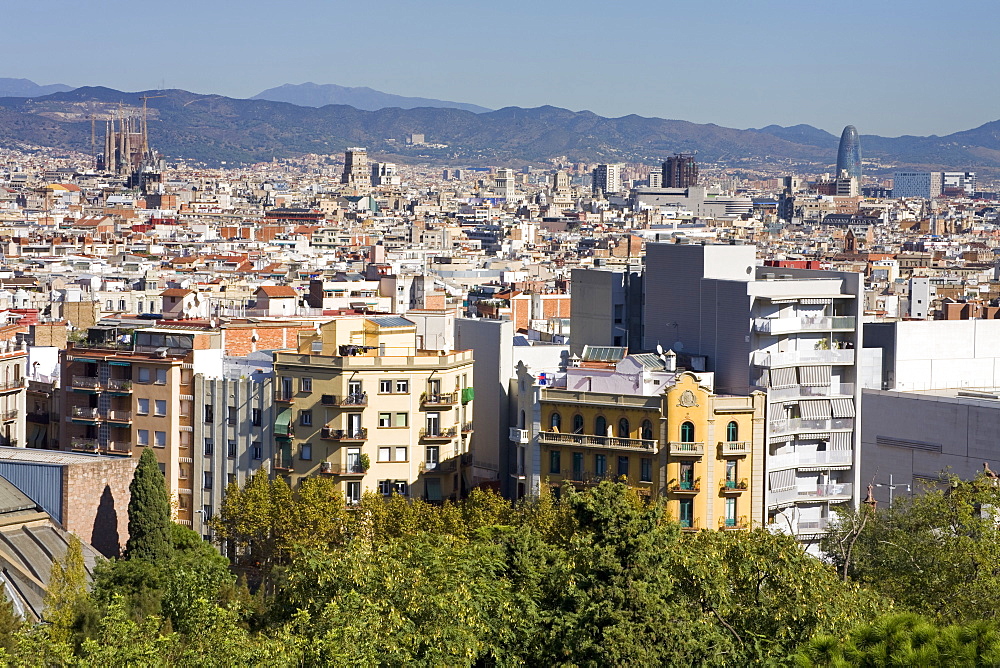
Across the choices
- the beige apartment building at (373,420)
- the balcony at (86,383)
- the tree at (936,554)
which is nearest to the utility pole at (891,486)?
the tree at (936,554)

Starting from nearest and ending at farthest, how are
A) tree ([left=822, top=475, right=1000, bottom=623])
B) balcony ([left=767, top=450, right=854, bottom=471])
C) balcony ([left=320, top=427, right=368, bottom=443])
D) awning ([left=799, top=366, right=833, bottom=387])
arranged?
tree ([left=822, top=475, right=1000, bottom=623]) < balcony ([left=767, top=450, right=854, bottom=471]) < awning ([left=799, top=366, right=833, bottom=387]) < balcony ([left=320, top=427, right=368, bottom=443])

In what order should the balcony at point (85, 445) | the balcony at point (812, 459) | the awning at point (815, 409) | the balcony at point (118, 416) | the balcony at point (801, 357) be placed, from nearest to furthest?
the balcony at point (812, 459)
the balcony at point (801, 357)
the awning at point (815, 409)
the balcony at point (118, 416)
the balcony at point (85, 445)

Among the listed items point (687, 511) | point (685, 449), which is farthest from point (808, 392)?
point (687, 511)

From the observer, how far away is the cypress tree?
32.8 meters

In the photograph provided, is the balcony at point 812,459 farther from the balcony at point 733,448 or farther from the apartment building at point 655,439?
the balcony at point 733,448

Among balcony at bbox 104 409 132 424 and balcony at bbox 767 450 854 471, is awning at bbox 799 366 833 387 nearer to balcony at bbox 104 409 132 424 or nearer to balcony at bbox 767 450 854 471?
balcony at bbox 767 450 854 471

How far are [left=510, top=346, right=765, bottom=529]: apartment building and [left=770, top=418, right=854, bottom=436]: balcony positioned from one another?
1.07m

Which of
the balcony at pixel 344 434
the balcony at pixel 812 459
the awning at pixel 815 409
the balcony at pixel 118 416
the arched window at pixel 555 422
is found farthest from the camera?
the balcony at pixel 118 416

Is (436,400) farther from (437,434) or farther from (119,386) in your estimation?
(119,386)

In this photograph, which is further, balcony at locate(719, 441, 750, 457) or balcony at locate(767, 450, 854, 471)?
balcony at locate(767, 450, 854, 471)

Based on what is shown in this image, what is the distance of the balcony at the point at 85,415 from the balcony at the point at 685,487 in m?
12.9

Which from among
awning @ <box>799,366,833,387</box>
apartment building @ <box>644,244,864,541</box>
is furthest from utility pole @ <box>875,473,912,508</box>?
awning @ <box>799,366,833,387</box>

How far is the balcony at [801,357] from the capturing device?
34.4 metres

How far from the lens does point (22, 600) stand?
30250 millimetres
